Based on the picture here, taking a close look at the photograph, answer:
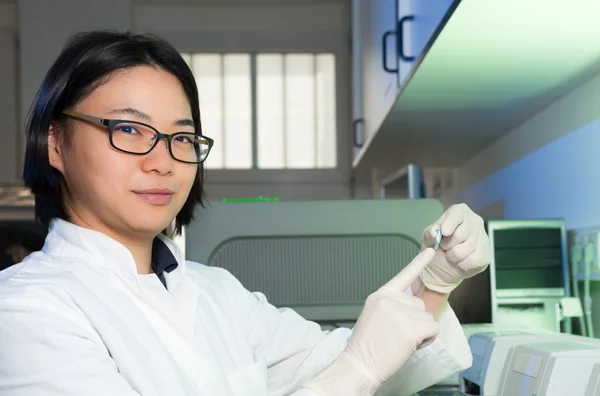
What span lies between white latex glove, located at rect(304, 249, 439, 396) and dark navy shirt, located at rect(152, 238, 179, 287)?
13.5 inches

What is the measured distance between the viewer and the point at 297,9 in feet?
13.9

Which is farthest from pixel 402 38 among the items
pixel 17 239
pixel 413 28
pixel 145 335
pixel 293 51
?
pixel 293 51

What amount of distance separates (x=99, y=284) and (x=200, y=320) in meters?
0.18

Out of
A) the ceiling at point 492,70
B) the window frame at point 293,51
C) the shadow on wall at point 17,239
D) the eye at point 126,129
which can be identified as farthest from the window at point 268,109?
the eye at point 126,129

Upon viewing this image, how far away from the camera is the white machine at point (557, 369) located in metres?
0.91

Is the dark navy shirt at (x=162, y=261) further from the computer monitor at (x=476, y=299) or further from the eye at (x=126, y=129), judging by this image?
the computer monitor at (x=476, y=299)

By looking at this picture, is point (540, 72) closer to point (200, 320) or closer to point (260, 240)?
point (260, 240)

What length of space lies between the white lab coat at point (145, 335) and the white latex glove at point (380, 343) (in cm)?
6

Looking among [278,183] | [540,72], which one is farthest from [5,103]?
[540,72]

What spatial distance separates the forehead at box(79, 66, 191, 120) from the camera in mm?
965

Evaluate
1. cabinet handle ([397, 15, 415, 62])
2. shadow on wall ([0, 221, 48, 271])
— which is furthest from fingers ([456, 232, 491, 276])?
shadow on wall ([0, 221, 48, 271])

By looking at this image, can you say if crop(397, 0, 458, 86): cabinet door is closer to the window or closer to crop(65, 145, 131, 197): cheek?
crop(65, 145, 131, 197): cheek

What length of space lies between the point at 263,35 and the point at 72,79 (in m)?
3.37

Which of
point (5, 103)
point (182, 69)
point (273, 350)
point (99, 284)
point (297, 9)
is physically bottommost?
point (273, 350)
